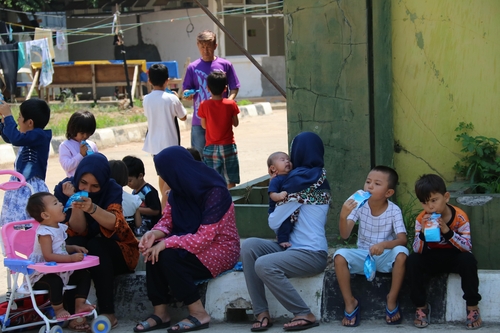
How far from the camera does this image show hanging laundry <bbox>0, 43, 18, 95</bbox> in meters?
19.4

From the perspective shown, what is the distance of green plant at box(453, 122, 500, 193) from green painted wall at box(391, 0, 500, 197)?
74mm

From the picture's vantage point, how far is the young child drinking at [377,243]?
13.6ft

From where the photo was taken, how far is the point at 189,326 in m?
4.32

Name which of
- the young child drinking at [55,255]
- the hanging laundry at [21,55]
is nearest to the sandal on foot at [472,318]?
the young child drinking at [55,255]

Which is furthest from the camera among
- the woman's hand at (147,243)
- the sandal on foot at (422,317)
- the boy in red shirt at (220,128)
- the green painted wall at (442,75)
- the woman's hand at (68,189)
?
the boy in red shirt at (220,128)

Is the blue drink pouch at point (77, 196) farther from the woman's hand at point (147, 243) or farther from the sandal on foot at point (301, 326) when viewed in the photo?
the sandal on foot at point (301, 326)

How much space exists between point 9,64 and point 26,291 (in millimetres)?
16631

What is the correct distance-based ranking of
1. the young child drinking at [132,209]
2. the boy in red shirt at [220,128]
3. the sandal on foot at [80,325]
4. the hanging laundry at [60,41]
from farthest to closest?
the hanging laundry at [60,41]
the boy in red shirt at [220,128]
the young child drinking at [132,209]
the sandal on foot at [80,325]

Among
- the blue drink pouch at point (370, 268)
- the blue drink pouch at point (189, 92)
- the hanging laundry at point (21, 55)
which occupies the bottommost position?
the blue drink pouch at point (370, 268)

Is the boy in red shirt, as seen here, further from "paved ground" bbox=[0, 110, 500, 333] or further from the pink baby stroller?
the pink baby stroller

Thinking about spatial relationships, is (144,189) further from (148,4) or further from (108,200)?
(148,4)

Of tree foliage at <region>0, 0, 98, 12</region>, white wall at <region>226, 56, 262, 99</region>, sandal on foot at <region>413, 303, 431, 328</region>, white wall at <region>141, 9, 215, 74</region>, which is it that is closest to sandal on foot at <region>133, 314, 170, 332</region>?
sandal on foot at <region>413, 303, 431, 328</region>

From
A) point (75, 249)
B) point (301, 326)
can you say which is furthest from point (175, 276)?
point (301, 326)

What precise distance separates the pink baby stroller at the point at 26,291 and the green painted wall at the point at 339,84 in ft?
6.37
